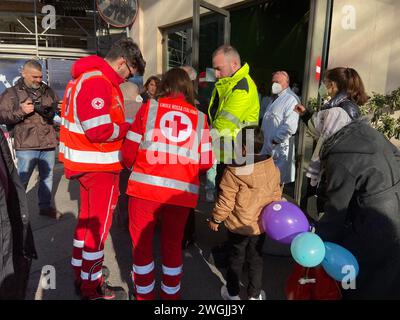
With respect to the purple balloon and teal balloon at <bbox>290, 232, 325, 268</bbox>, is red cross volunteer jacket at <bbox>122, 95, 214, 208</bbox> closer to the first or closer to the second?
the purple balloon

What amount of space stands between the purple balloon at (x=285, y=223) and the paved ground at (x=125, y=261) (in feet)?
2.75

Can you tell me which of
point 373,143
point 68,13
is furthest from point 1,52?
point 373,143

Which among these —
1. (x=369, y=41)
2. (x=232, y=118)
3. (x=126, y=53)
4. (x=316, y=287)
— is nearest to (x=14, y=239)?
(x=126, y=53)

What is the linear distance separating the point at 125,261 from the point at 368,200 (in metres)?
2.25

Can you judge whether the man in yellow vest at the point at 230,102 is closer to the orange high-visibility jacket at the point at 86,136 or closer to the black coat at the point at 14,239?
the orange high-visibility jacket at the point at 86,136

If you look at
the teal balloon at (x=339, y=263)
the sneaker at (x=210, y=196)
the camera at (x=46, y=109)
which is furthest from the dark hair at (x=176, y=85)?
the sneaker at (x=210, y=196)

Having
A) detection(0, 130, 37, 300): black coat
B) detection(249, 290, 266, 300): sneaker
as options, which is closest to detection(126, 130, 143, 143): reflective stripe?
detection(0, 130, 37, 300): black coat

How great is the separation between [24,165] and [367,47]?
4.50m

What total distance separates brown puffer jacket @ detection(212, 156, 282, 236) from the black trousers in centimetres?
10

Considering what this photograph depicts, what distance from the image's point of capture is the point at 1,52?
962cm

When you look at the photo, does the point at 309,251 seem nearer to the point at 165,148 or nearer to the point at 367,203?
the point at 367,203

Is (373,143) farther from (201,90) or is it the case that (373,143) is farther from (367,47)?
(201,90)

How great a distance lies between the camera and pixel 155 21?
7.61 m

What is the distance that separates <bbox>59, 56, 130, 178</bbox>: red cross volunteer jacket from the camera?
2.14 meters
